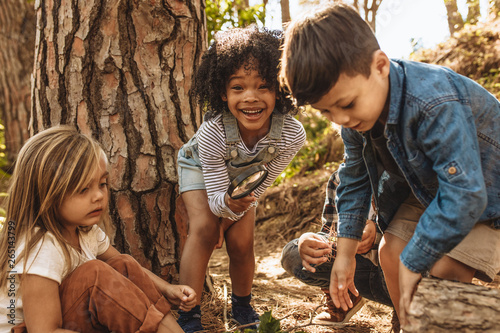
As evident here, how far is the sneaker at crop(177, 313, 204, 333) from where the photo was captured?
92.5 inches

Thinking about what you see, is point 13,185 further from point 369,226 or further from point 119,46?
point 369,226

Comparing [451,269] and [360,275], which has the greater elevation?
[451,269]

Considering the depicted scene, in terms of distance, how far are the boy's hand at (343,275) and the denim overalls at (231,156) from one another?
73 centimetres

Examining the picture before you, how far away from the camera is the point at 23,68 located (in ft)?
23.5

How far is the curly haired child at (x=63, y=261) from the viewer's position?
173 cm

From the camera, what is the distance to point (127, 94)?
105 inches

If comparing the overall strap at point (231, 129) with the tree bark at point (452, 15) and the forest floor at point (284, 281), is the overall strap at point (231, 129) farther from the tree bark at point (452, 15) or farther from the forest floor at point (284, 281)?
the tree bark at point (452, 15)

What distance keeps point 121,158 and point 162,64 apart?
63 centimetres

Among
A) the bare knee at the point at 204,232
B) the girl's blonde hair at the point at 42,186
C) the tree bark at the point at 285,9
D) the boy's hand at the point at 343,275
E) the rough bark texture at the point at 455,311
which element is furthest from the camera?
the tree bark at the point at 285,9

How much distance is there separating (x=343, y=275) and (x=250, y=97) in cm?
102

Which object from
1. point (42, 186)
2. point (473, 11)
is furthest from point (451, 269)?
point (473, 11)

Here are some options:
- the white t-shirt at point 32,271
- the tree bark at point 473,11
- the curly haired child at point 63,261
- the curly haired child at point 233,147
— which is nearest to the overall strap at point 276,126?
the curly haired child at point 233,147

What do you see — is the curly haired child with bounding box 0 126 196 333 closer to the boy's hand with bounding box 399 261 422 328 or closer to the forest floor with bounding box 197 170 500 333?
the forest floor with bounding box 197 170 500 333

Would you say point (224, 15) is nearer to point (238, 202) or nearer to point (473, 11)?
point (238, 202)
